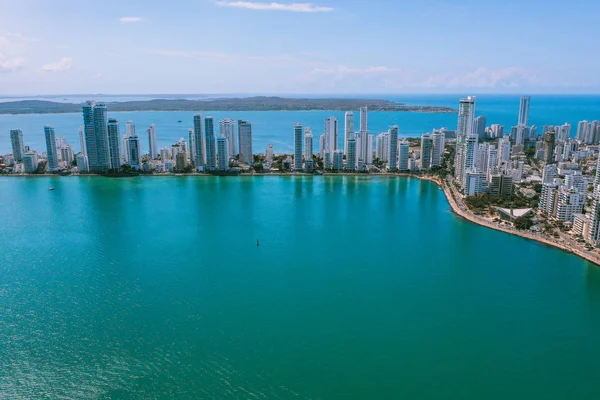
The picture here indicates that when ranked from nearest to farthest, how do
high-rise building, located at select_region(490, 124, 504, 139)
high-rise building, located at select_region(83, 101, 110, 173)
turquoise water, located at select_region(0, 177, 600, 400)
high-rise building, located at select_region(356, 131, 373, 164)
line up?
turquoise water, located at select_region(0, 177, 600, 400), high-rise building, located at select_region(83, 101, 110, 173), high-rise building, located at select_region(356, 131, 373, 164), high-rise building, located at select_region(490, 124, 504, 139)

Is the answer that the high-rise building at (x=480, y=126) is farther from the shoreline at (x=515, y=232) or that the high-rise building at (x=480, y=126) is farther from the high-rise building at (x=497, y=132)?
the shoreline at (x=515, y=232)

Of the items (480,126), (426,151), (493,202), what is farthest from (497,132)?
(493,202)

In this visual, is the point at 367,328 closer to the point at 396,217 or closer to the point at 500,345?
the point at 500,345

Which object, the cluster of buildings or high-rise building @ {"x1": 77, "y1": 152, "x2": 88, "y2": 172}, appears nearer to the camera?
the cluster of buildings

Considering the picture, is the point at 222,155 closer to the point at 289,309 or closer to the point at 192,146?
the point at 192,146

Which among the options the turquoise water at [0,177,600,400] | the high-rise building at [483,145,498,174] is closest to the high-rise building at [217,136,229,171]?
the turquoise water at [0,177,600,400]

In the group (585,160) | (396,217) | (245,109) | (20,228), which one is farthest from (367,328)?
(245,109)

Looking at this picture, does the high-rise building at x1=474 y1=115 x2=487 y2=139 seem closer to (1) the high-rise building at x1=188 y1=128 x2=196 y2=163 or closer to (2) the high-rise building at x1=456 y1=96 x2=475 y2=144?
(2) the high-rise building at x1=456 y1=96 x2=475 y2=144

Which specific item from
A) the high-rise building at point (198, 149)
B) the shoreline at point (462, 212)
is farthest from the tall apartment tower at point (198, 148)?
the shoreline at point (462, 212)
